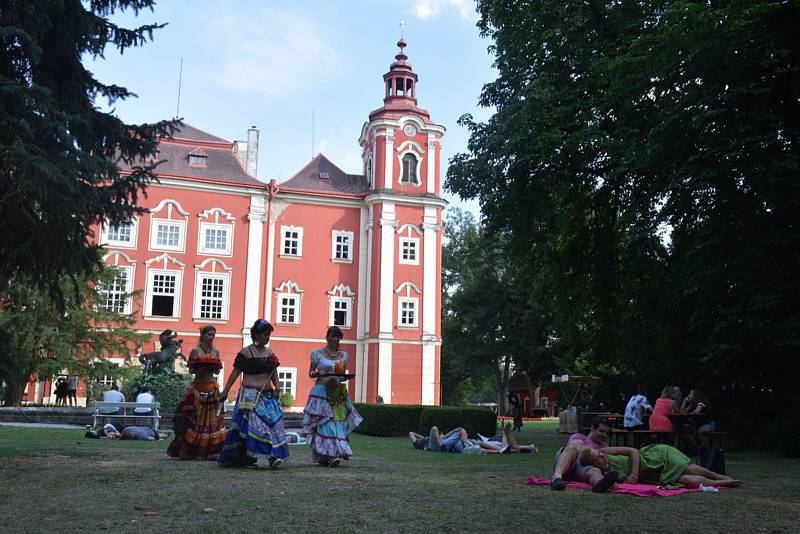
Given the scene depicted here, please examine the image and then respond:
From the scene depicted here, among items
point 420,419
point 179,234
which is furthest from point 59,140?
point 179,234

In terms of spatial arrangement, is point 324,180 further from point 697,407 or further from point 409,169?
point 697,407

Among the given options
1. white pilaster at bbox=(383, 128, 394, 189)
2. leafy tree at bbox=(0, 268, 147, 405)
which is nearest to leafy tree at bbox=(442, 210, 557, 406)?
white pilaster at bbox=(383, 128, 394, 189)

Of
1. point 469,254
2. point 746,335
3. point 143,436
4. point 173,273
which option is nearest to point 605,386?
point 746,335

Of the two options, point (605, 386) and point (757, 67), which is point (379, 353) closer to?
point (605, 386)

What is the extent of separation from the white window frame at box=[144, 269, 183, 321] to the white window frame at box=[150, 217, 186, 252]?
120 cm

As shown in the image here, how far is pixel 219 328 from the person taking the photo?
41.3 meters

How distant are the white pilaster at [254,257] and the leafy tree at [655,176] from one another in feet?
71.2

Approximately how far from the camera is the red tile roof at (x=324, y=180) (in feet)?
148

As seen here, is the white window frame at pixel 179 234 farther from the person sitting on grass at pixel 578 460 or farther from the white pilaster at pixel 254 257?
the person sitting on grass at pixel 578 460

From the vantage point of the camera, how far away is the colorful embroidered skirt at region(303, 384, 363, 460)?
1066 cm

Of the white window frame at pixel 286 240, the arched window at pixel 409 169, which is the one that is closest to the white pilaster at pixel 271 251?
the white window frame at pixel 286 240

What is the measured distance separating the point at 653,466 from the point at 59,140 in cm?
842

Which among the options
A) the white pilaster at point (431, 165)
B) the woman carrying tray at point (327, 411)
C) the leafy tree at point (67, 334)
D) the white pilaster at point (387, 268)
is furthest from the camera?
the white pilaster at point (431, 165)

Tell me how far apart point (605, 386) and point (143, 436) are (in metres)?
15.1
